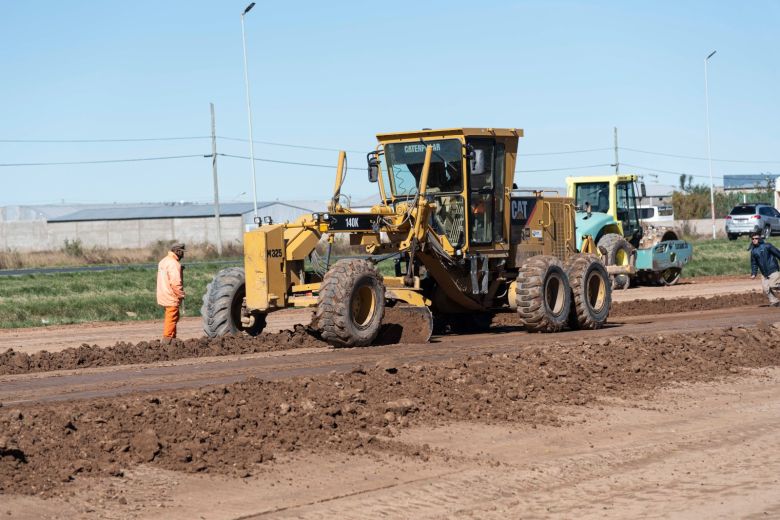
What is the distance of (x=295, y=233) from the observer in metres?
16.2

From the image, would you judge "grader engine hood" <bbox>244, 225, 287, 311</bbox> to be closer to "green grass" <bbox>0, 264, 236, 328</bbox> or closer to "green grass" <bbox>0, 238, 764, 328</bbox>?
"green grass" <bbox>0, 238, 764, 328</bbox>

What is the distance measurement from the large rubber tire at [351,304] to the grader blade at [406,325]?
502 mm

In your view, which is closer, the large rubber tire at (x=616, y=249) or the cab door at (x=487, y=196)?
the cab door at (x=487, y=196)

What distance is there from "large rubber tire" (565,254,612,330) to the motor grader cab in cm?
828

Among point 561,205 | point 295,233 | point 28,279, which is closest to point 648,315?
point 561,205

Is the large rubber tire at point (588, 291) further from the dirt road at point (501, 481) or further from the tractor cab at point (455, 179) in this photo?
the dirt road at point (501, 481)

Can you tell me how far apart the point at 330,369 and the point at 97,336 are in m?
9.03

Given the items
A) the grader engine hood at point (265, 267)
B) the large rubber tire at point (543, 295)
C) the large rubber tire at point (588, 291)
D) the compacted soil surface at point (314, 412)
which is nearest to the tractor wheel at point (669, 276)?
the large rubber tire at point (588, 291)

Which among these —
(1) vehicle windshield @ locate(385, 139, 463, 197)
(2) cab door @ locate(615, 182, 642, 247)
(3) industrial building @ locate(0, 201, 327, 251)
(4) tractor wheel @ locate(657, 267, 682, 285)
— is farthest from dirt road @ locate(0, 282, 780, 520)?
(3) industrial building @ locate(0, 201, 327, 251)

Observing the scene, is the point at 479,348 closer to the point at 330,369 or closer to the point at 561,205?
the point at 330,369

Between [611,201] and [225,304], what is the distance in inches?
577

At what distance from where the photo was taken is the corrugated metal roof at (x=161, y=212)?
8822 centimetres

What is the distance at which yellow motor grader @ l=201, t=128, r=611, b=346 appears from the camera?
15.8 metres

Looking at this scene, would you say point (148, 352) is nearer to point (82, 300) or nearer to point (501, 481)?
point (501, 481)
